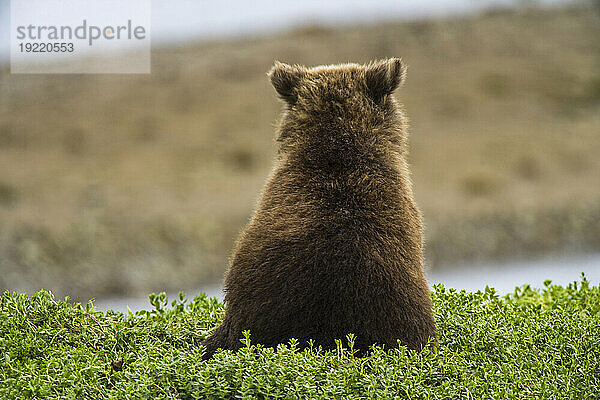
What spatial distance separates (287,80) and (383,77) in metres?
0.35

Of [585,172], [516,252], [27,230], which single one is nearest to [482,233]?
[516,252]

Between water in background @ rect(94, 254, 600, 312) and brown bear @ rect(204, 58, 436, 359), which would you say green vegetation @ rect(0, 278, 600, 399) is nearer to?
brown bear @ rect(204, 58, 436, 359)

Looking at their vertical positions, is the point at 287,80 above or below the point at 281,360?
above

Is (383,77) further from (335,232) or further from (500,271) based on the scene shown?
(500,271)

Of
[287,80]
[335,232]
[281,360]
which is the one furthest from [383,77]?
[281,360]

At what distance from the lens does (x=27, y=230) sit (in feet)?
30.3

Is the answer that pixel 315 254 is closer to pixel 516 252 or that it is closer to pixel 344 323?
pixel 344 323

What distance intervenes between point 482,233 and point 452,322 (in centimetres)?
780

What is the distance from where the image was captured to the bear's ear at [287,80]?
264 centimetres

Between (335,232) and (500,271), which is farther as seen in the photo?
(500,271)

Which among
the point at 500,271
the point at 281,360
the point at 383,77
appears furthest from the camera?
the point at 500,271

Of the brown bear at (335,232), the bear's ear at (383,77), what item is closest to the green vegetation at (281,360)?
the brown bear at (335,232)

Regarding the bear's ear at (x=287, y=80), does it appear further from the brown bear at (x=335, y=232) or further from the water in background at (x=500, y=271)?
the water in background at (x=500, y=271)

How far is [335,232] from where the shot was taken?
2305 mm
